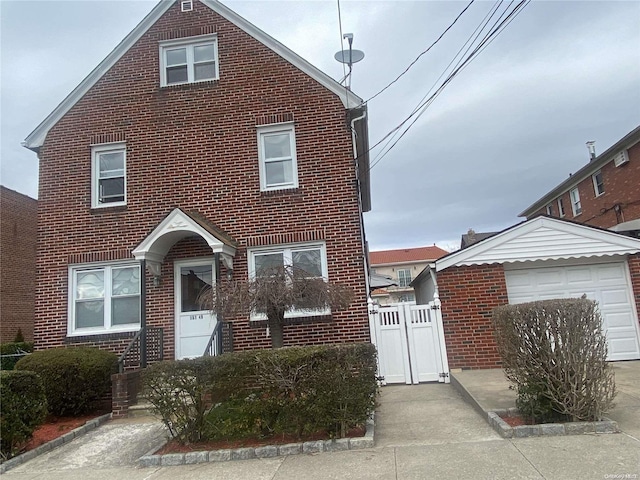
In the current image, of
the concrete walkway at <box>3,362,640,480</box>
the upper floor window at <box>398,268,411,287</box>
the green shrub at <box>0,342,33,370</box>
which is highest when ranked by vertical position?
the upper floor window at <box>398,268,411,287</box>

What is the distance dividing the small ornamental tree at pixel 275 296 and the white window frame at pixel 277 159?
303 centimetres

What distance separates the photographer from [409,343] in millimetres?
9539

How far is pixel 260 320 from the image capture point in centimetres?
984

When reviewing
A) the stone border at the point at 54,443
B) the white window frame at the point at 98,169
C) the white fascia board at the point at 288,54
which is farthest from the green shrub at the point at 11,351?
the white fascia board at the point at 288,54

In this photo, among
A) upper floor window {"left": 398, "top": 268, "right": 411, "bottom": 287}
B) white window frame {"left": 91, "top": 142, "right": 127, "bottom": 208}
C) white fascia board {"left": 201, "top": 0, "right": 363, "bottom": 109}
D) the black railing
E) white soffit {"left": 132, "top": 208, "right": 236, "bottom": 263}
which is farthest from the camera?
upper floor window {"left": 398, "top": 268, "right": 411, "bottom": 287}

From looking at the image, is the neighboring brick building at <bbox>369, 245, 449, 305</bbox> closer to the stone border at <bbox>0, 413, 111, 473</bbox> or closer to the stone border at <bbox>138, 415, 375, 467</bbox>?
the stone border at <bbox>0, 413, 111, 473</bbox>

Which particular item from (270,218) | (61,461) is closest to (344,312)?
(270,218)

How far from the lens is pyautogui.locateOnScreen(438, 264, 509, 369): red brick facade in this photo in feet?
31.7

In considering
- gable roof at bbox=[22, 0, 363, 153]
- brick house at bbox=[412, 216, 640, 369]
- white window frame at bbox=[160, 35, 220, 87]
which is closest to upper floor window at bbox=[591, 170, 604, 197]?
brick house at bbox=[412, 216, 640, 369]

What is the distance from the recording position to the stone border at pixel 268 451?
217 inches

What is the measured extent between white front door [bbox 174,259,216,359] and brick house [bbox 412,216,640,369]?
196 inches

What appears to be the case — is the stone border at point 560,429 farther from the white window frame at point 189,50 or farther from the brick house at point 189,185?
the white window frame at point 189,50

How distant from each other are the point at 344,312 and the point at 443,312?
2.07 metres

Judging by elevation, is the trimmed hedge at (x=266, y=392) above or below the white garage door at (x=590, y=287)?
below
